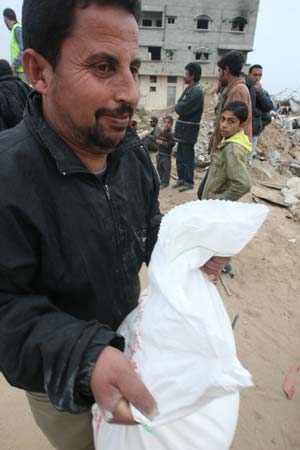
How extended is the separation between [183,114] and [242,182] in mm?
2914

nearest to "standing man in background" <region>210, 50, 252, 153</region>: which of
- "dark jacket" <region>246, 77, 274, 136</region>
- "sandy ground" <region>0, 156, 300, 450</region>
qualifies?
"dark jacket" <region>246, 77, 274, 136</region>

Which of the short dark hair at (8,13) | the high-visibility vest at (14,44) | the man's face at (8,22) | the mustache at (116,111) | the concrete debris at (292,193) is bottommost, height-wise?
the concrete debris at (292,193)

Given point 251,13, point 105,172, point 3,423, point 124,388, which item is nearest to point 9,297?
point 124,388

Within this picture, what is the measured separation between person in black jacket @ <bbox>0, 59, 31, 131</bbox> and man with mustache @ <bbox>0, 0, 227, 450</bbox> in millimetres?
2479

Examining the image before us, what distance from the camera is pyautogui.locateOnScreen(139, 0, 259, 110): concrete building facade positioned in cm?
2608

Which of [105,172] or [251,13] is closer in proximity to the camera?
[105,172]

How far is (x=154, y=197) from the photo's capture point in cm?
140

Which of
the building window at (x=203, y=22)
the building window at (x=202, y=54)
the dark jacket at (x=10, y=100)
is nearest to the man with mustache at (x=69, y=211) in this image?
the dark jacket at (x=10, y=100)

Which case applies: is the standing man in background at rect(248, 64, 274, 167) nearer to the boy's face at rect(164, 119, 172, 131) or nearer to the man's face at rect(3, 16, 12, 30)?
the boy's face at rect(164, 119, 172, 131)

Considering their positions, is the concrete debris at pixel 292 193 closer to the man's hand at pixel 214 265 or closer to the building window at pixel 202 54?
the man's hand at pixel 214 265

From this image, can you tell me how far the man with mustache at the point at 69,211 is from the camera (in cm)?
77

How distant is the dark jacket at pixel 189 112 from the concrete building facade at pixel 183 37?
21.8m

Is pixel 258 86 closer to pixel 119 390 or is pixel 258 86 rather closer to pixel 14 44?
pixel 14 44

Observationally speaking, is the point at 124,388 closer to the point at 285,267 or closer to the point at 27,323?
the point at 27,323
